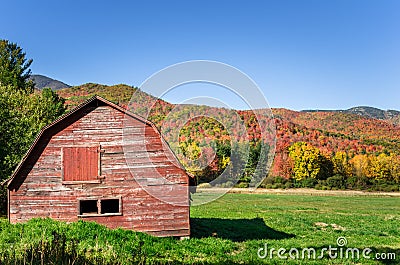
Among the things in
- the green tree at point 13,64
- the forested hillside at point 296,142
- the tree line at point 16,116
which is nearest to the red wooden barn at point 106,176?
the forested hillside at point 296,142

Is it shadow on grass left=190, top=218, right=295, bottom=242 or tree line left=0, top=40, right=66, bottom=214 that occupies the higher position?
tree line left=0, top=40, right=66, bottom=214

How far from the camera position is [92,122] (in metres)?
20.2

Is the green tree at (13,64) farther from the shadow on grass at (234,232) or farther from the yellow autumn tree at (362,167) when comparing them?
the yellow autumn tree at (362,167)

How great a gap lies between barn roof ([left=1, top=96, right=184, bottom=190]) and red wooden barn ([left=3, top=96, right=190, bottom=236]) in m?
0.04

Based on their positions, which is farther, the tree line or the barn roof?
the tree line

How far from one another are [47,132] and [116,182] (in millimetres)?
4018

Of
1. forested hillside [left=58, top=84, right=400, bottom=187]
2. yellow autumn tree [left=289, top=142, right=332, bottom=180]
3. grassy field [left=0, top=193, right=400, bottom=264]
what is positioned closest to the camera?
grassy field [left=0, top=193, right=400, bottom=264]

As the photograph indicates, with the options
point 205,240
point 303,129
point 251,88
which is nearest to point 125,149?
point 205,240

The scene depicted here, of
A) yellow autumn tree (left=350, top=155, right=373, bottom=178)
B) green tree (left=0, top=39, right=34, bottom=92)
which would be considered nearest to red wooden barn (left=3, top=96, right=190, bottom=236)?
green tree (left=0, top=39, right=34, bottom=92)

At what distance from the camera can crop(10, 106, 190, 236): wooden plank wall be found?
1986 cm

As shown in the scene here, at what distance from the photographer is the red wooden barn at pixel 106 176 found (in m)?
19.9

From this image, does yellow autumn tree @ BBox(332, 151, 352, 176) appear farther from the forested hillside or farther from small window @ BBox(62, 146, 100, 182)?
small window @ BBox(62, 146, 100, 182)

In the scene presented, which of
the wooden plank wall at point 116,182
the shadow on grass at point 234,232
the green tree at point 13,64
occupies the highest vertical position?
the green tree at point 13,64

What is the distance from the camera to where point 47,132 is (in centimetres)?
2019
